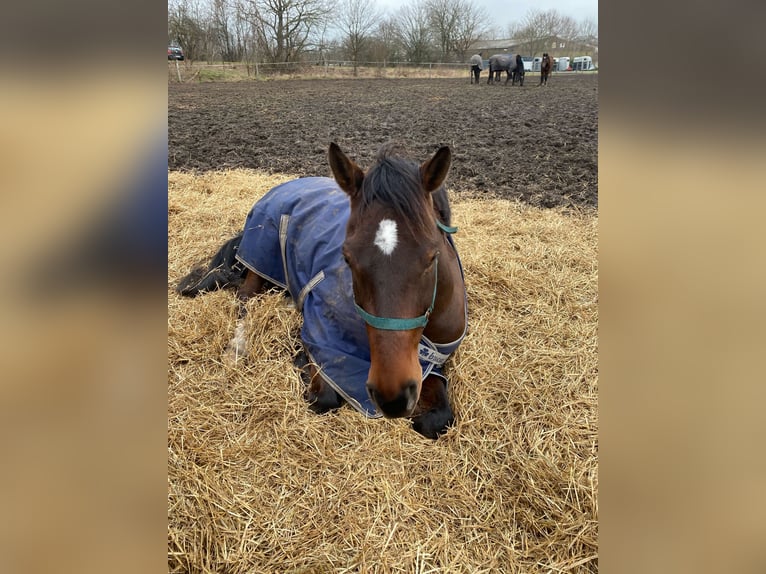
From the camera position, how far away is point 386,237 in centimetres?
186

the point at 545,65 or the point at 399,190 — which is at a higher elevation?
the point at 545,65

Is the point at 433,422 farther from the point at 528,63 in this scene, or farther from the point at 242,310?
the point at 528,63

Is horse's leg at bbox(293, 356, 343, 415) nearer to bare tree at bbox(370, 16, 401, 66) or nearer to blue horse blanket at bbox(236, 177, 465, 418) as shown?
blue horse blanket at bbox(236, 177, 465, 418)

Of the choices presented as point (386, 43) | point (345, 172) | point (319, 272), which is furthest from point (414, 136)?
point (386, 43)

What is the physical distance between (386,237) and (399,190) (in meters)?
0.27

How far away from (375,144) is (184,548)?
9.01 m

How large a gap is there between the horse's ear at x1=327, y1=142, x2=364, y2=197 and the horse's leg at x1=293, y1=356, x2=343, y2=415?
1.18 metres

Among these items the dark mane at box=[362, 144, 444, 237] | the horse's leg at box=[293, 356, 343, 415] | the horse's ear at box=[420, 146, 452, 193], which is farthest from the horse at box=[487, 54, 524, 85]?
the horse's leg at box=[293, 356, 343, 415]

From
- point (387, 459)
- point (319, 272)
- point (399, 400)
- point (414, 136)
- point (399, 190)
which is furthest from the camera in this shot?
point (414, 136)

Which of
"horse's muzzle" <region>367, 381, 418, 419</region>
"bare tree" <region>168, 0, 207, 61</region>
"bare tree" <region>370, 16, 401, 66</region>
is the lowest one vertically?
"horse's muzzle" <region>367, 381, 418, 419</region>

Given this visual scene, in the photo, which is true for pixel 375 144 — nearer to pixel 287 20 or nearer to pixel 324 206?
pixel 324 206

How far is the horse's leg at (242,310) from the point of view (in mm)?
3006

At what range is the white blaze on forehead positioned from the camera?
1.84 m
